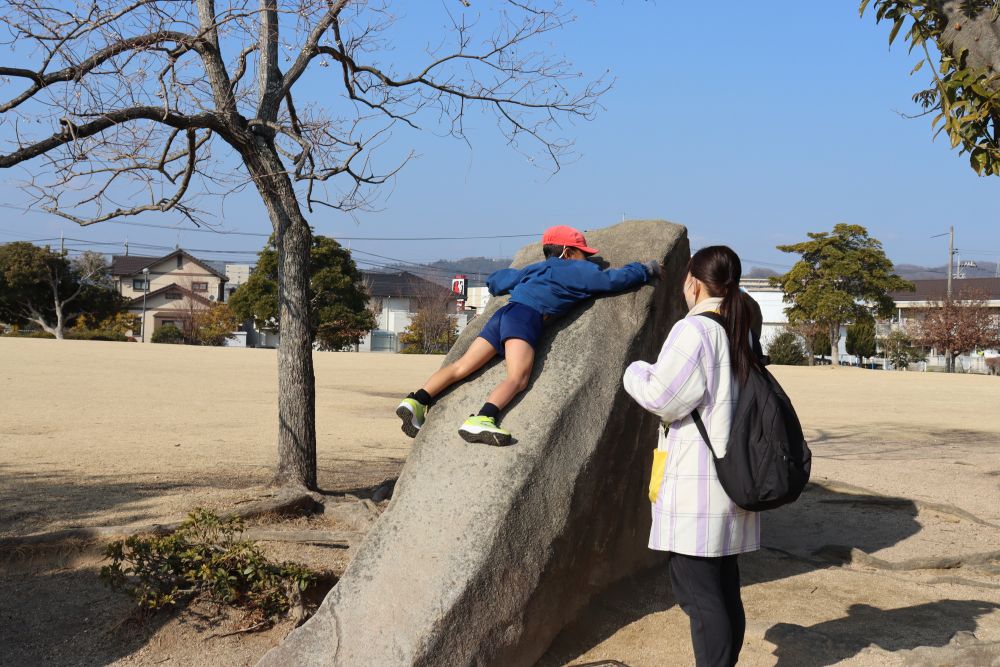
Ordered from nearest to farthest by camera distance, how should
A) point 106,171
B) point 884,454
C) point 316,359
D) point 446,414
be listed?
point 446,414
point 106,171
point 884,454
point 316,359

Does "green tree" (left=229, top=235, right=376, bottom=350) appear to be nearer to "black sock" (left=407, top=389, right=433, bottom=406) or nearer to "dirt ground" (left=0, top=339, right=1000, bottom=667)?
"dirt ground" (left=0, top=339, right=1000, bottom=667)

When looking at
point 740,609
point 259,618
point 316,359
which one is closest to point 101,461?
point 259,618

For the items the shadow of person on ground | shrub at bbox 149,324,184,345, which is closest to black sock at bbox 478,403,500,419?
the shadow of person on ground

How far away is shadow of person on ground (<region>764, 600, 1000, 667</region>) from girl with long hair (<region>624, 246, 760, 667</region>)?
116cm

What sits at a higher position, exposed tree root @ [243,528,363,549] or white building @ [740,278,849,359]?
white building @ [740,278,849,359]

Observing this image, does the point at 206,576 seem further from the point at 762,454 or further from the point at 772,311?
the point at 772,311

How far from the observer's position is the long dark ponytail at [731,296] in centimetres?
380

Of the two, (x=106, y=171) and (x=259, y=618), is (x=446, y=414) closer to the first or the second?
(x=259, y=618)

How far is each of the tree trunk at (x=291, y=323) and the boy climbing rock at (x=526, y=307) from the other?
9.73ft

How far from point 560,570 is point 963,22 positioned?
14.8 feet

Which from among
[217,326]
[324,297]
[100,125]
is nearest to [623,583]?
[100,125]

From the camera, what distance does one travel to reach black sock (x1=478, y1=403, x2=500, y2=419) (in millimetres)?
4742

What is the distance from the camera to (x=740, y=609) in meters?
3.91

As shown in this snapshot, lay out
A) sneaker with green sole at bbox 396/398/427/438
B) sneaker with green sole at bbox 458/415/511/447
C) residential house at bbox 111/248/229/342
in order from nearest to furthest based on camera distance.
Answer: sneaker with green sole at bbox 458/415/511/447 → sneaker with green sole at bbox 396/398/427/438 → residential house at bbox 111/248/229/342
